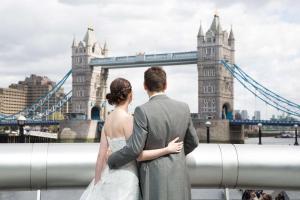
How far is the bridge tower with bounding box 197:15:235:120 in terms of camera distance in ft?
200

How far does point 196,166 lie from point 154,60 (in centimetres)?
5851

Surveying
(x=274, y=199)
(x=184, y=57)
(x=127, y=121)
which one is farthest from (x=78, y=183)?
(x=184, y=57)

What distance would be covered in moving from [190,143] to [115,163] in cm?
37

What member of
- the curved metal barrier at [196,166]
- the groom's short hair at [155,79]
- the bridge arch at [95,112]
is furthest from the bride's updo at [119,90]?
the bridge arch at [95,112]

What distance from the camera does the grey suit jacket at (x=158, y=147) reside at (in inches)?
82.6

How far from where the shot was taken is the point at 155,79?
2211 mm

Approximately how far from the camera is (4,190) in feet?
8.77

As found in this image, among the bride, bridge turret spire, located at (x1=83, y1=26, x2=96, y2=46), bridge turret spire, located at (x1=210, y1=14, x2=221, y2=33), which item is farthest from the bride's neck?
bridge turret spire, located at (x1=83, y1=26, x2=96, y2=46)

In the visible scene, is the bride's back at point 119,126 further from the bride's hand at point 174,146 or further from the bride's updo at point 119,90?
the bride's hand at point 174,146

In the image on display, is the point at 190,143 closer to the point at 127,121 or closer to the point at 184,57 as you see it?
the point at 127,121

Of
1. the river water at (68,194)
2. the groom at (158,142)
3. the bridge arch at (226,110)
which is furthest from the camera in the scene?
the bridge arch at (226,110)

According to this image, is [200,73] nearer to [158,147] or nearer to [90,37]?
[90,37]

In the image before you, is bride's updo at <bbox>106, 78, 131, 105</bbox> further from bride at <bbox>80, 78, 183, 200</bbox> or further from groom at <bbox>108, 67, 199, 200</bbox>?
groom at <bbox>108, 67, 199, 200</bbox>

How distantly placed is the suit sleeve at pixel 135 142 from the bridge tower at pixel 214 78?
2282 inches
